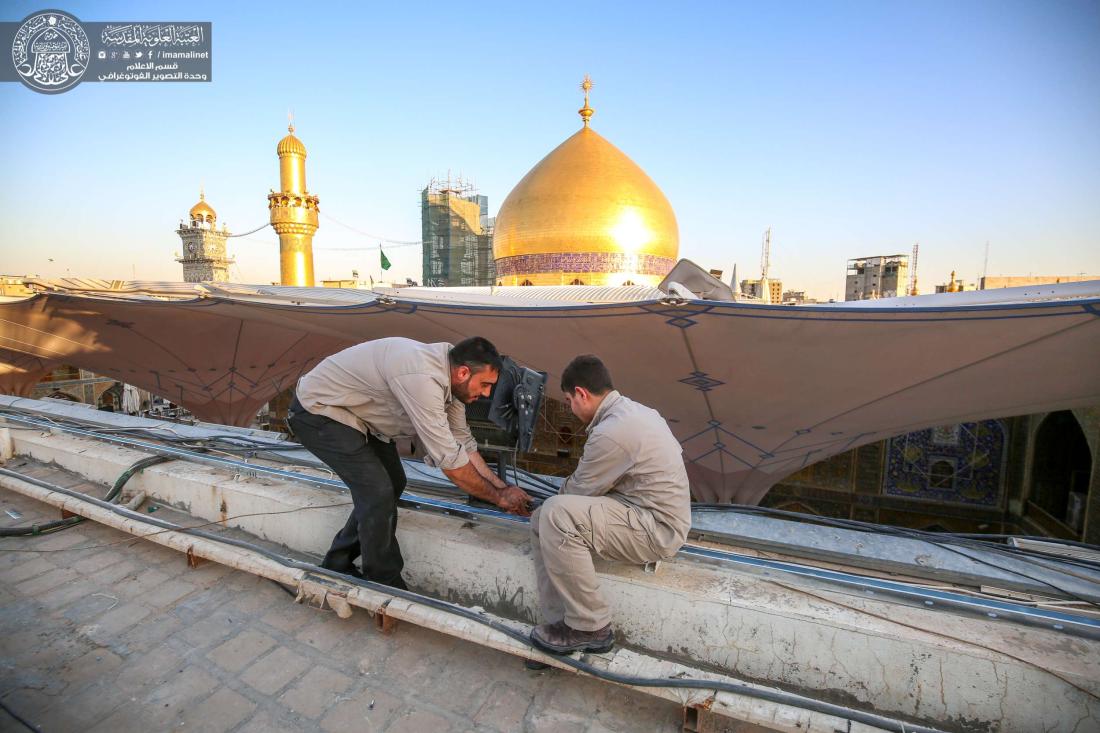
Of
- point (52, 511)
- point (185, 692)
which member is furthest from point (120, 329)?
point (185, 692)

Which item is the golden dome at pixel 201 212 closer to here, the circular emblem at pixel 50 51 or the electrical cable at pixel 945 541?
the circular emblem at pixel 50 51

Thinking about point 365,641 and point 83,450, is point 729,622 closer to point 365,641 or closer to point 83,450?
point 365,641

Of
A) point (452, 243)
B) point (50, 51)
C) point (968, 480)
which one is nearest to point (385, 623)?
point (968, 480)

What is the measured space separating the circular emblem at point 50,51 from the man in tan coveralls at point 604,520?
1084 centimetres

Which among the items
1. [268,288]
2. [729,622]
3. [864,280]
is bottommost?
[729,622]

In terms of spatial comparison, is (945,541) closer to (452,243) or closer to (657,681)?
(657,681)

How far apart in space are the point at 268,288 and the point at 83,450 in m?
2.55

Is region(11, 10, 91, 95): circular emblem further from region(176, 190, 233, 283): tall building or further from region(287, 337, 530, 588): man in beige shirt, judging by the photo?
region(176, 190, 233, 283): tall building

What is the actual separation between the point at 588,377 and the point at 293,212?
18741 millimetres

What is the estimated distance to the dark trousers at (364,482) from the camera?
1745mm

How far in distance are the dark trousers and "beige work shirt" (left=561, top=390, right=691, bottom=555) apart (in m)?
0.71

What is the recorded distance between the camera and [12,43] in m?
8.44

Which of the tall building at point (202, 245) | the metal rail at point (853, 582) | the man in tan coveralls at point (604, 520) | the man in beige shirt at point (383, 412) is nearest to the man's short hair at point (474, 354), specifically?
the man in beige shirt at point (383, 412)

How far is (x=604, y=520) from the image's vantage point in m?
1.46
